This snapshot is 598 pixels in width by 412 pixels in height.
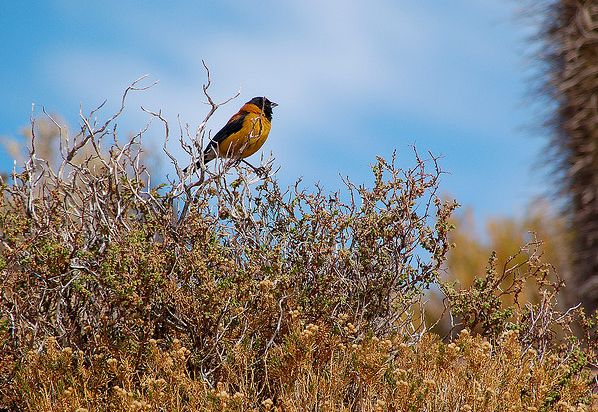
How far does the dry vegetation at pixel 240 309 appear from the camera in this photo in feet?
12.9

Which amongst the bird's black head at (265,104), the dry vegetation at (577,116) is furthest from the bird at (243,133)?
the dry vegetation at (577,116)

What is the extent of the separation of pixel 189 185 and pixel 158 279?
32.2 inches

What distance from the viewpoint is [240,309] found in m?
4.21

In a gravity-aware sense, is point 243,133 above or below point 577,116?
below

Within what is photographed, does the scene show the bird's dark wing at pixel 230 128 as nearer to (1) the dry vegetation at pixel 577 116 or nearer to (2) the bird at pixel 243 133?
(2) the bird at pixel 243 133

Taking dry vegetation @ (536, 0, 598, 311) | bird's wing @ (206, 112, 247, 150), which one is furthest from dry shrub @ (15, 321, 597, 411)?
dry vegetation @ (536, 0, 598, 311)

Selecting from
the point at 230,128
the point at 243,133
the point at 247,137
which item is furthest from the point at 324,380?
the point at 230,128

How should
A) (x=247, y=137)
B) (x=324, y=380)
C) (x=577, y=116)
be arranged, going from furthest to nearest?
(x=577, y=116)
(x=247, y=137)
(x=324, y=380)

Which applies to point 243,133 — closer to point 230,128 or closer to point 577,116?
point 230,128

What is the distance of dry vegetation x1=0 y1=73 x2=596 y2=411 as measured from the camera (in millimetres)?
3939

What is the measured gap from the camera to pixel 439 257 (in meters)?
4.93

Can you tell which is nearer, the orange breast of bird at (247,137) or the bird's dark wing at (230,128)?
the orange breast of bird at (247,137)

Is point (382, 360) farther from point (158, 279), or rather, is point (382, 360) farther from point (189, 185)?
point (189, 185)

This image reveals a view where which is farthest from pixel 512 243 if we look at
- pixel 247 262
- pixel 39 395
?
pixel 39 395
